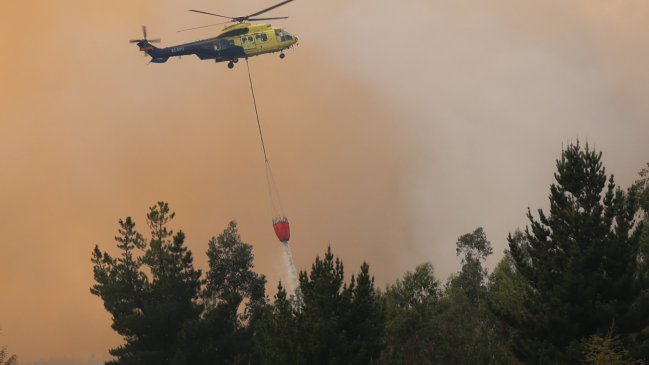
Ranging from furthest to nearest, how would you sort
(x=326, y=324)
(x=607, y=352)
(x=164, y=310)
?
(x=164, y=310), (x=326, y=324), (x=607, y=352)

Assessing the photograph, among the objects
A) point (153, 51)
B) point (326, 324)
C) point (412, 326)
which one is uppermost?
point (153, 51)

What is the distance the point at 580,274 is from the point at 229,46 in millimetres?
52895

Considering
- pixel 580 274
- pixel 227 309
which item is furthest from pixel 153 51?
pixel 580 274

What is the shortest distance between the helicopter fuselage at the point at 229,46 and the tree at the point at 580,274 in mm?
47344

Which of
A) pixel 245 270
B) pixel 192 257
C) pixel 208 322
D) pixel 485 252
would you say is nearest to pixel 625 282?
pixel 208 322

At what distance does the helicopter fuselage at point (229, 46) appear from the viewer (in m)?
90.9

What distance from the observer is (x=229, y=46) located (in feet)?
299

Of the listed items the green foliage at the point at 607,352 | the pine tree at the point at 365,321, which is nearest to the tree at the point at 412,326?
the pine tree at the point at 365,321

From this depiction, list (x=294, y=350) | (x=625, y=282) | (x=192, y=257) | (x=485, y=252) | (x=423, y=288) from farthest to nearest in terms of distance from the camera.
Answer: (x=485, y=252)
(x=423, y=288)
(x=192, y=257)
(x=294, y=350)
(x=625, y=282)

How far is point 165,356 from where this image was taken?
75688 millimetres

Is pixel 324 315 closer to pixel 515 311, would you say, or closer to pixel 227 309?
pixel 515 311

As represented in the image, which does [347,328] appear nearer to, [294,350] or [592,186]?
[294,350]

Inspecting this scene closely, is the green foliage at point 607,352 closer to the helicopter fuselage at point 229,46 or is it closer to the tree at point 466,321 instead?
the tree at point 466,321

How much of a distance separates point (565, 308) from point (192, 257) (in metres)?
42.1
